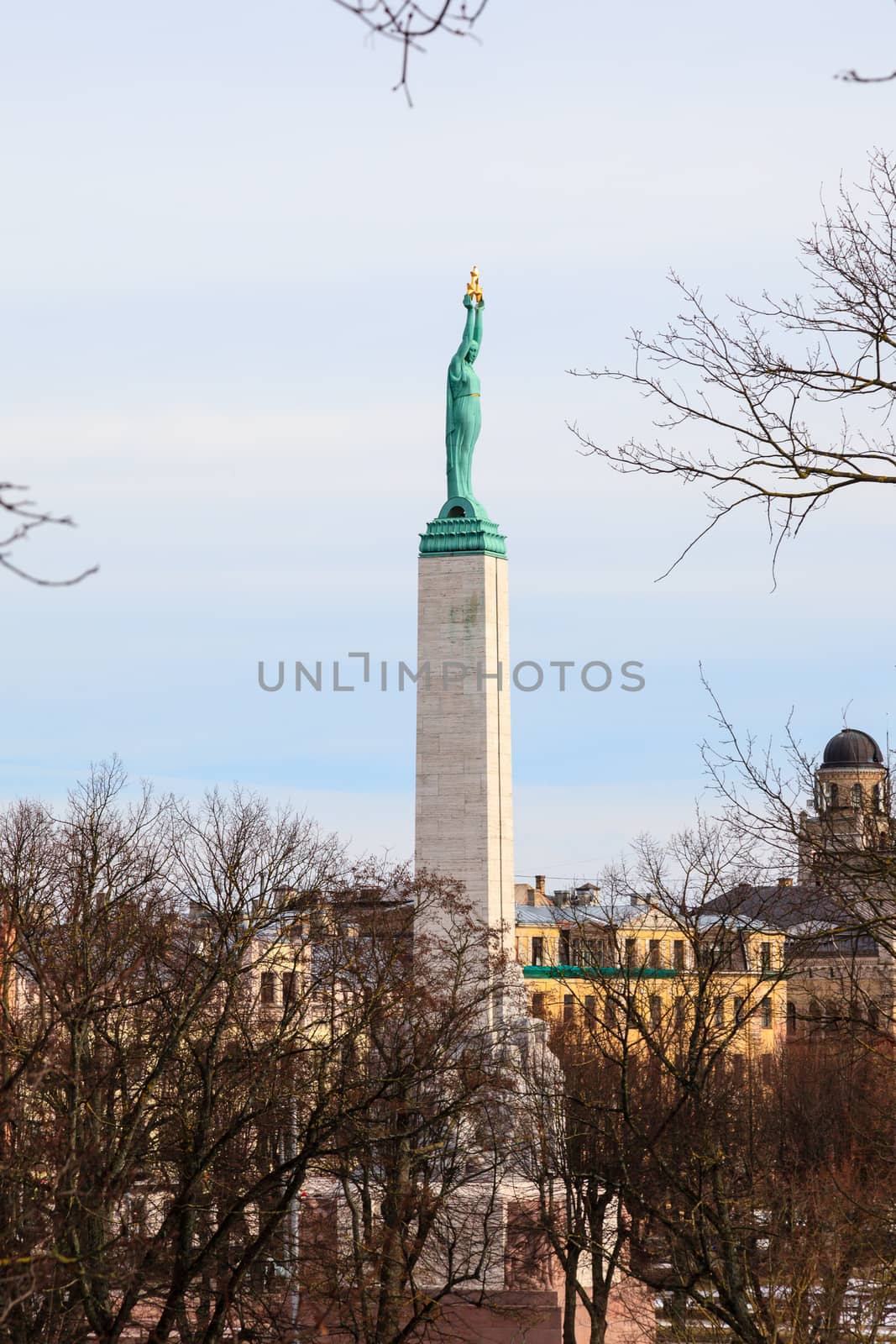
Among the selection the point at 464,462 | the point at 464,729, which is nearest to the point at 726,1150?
the point at 464,729

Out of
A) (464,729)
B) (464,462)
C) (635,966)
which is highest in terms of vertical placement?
(464,462)

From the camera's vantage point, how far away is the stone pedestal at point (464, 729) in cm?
5166

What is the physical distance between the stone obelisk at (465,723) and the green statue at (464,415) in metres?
1.76

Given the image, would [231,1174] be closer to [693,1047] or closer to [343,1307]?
[343,1307]

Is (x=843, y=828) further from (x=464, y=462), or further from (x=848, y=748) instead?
(x=848, y=748)

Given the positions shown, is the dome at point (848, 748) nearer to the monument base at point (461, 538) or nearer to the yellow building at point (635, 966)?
the yellow building at point (635, 966)

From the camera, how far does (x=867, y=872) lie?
14.0 meters

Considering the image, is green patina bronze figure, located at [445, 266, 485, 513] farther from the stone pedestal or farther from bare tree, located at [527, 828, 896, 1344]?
bare tree, located at [527, 828, 896, 1344]

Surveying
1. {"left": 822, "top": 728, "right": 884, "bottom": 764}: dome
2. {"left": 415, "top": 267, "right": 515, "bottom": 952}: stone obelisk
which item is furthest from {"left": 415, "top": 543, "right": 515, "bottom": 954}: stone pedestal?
{"left": 822, "top": 728, "right": 884, "bottom": 764}: dome

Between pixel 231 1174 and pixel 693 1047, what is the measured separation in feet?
42.4

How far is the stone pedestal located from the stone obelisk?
21 mm

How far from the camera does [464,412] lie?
54531 mm

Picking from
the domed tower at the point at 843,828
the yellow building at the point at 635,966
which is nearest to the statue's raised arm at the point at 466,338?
the yellow building at the point at 635,966

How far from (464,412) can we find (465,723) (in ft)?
28.4
